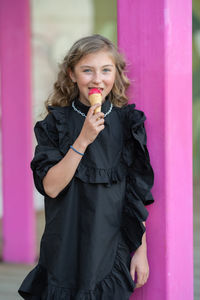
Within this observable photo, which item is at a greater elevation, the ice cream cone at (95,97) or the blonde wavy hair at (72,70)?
the blonde wavy hair at (72,70)

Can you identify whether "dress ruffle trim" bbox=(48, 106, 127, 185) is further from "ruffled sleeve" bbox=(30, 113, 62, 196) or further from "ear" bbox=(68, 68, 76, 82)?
"ear" bbox=(68, 68, 76, 82)

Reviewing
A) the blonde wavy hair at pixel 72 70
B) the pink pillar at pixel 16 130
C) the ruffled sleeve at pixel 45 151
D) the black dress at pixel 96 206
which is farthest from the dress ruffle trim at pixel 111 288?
the pink pillar at pixel 16 130

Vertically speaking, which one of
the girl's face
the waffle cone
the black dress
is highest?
the girl's face

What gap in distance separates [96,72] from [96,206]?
1.83 feet

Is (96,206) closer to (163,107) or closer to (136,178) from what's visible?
(136,178)

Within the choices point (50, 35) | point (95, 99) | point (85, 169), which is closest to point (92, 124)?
point (95, 99)

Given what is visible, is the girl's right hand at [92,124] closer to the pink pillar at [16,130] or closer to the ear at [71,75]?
the ear at [71,75]

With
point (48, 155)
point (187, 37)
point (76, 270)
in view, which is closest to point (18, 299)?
point (76, 270)

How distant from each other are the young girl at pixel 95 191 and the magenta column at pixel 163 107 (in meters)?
0.05

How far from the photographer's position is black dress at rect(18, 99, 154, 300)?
1913mm

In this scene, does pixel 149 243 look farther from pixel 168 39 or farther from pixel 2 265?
pixel 2 265

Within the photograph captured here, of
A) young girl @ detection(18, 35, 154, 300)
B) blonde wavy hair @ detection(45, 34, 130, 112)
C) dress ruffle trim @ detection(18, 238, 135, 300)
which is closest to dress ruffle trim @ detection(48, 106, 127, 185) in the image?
young girl @ detection(18, 35, 154, 300)

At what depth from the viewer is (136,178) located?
197cm

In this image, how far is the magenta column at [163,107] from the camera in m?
1.94
